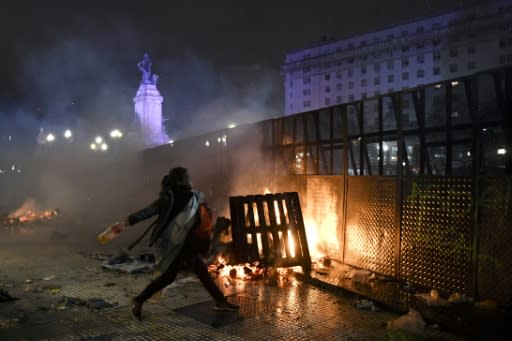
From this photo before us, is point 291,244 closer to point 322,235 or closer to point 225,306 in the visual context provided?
point 322,235

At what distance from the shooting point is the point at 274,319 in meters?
5.26

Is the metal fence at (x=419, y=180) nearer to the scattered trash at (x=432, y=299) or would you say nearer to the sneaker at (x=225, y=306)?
the scattered trash at (x=432, y=299)

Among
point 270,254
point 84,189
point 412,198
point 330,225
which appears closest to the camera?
point 412,198

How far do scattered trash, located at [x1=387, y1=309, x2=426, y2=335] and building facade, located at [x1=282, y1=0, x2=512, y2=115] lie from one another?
57313mm

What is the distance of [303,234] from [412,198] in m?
2.23

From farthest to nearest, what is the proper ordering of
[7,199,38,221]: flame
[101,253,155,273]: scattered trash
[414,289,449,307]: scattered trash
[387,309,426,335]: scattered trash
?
[7,199,38,221]: flame
[101,253,155,273]: scattered trash
[414,289,449,307]: scattered trash
[387,309,426,335]: scattered trash

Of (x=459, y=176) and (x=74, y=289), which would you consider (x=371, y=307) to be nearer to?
(x=459, y=176)

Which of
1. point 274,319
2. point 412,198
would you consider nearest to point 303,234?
point 412,198

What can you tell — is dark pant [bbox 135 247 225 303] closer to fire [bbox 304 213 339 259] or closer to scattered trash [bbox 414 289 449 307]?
scattered trash [bbox 414 289 449 307]

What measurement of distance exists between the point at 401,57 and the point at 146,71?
4500 centimetres

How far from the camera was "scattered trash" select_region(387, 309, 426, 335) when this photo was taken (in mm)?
4676

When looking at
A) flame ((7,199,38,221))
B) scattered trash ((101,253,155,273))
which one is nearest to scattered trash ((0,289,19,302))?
scattered trash ((101,253,155,273))

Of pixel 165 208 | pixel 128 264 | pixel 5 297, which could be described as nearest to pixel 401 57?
pixel 128 264

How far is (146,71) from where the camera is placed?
42.4 m
